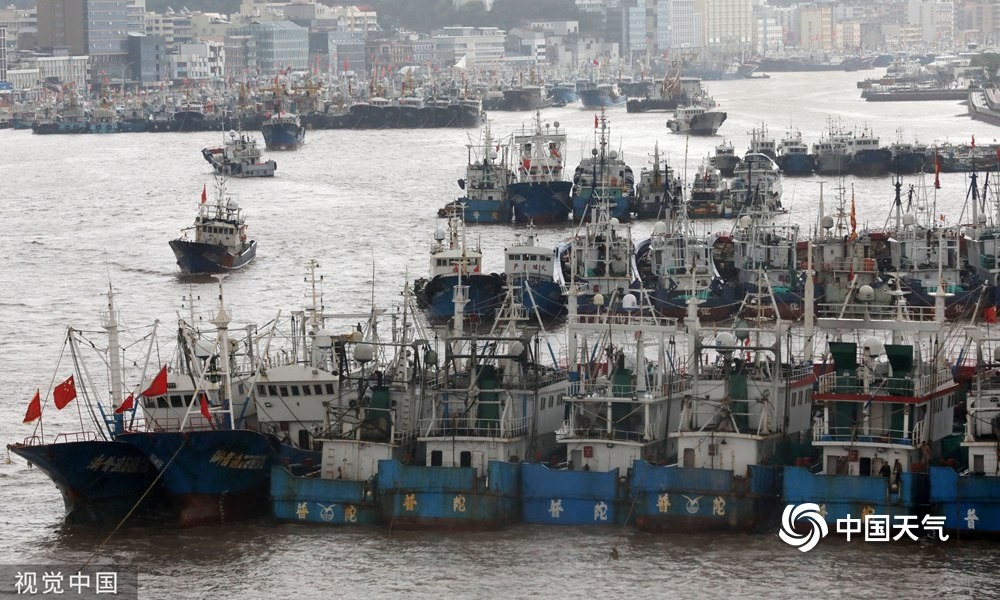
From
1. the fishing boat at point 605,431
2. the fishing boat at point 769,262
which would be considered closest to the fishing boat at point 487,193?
the fishing boat at point 769,262

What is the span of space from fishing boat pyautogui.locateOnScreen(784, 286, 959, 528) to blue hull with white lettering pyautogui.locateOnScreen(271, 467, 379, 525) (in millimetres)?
5151

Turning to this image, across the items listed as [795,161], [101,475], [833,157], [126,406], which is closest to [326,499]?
[126,406]

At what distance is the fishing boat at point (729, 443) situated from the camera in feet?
77.2

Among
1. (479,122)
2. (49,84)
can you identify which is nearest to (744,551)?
(479,122)

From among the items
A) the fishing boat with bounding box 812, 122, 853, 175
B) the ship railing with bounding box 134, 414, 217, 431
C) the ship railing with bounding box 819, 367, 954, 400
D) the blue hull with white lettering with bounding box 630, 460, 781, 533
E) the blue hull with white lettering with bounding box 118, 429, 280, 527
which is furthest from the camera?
the fishing boat with bounding box 812, 122, 853, 175

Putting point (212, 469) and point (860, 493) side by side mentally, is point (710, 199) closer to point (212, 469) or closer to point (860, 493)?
point (212, 469)

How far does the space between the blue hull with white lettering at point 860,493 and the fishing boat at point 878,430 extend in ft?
0.04

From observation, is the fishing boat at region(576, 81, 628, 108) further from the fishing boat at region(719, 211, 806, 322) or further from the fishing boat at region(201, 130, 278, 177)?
the fishing boat at region(719, 211, 806, 322)

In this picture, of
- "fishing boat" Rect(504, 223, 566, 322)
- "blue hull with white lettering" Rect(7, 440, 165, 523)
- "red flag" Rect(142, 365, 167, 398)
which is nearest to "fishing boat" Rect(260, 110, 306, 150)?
"fishing boat" Rect(504, 223, 566, 322)

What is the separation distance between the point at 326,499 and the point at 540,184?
38023 mm

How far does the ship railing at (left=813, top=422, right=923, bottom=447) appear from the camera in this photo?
23.5 m

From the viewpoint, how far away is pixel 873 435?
23.6 meters

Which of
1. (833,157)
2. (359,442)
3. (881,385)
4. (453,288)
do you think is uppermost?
(833,157)
